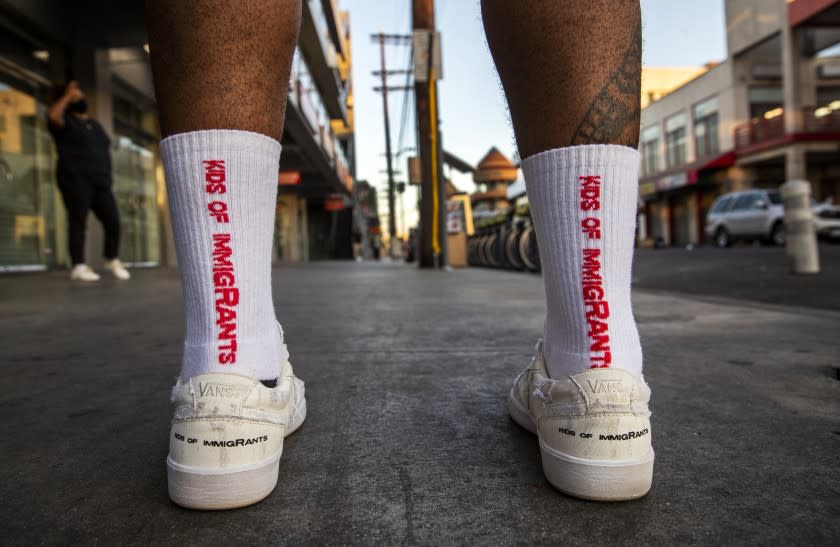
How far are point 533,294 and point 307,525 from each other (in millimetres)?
2978

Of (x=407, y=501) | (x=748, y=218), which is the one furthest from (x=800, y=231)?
(x=748, y=218)

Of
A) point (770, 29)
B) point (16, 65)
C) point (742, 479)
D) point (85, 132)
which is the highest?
point (770, 29)

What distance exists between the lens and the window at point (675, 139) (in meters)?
27.0

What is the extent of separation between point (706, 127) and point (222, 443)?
28577 mm

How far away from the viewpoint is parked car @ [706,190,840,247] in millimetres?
13102

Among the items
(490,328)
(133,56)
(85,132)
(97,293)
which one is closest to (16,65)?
(133,56)

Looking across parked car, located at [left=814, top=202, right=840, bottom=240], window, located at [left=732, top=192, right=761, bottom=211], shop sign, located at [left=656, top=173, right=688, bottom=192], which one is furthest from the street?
shop sign, located at [left=656, top=173, right=688, bottom=192]

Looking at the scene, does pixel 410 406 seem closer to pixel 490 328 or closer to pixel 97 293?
pixel 490 328

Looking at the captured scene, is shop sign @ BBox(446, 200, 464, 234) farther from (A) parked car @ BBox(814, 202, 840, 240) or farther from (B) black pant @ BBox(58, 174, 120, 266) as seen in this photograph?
(A) parked car @ BBox(814, 202, 840, 240)

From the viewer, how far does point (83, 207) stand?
4.58 m

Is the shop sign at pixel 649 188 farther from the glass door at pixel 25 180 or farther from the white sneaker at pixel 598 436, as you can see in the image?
the white sneaker at pixel 598 436

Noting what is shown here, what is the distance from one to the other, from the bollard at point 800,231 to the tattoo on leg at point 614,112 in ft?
15.6

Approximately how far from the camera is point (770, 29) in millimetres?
20359

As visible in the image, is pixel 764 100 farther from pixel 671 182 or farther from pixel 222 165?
pixel 222 165
